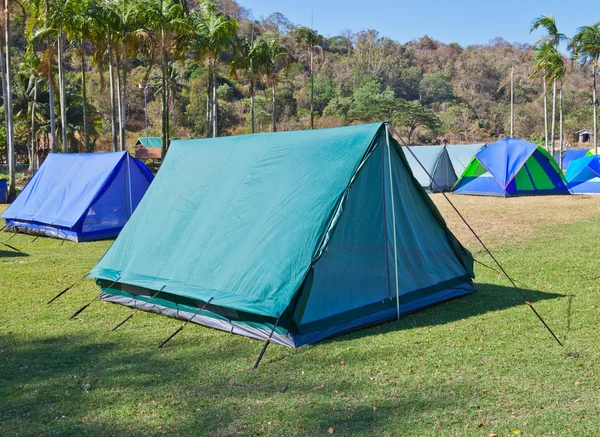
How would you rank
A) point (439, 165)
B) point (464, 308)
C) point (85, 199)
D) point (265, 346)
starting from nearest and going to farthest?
point (265, 346), point (464, 308), point (85, 199), point (439, 165)

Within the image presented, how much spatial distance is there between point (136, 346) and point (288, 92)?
62642 mm

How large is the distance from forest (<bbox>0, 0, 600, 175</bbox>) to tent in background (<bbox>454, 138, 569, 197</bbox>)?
9.13 m

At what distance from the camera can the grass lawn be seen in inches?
157

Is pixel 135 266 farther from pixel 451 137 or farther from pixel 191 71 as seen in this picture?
pixel 191 71

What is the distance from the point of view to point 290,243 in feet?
19.3

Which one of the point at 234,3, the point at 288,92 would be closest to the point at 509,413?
the point at 288,92

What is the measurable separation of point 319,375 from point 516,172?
17885 millimetres

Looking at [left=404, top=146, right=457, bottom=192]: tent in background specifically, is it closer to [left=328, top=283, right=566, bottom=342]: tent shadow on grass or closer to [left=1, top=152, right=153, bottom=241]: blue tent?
[left=1, top=152, right=153, bottom=241]: blue tent

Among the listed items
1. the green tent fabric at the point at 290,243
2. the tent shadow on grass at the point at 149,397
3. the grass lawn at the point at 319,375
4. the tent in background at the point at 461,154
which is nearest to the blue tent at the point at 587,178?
the tent in background at the point at 461,154

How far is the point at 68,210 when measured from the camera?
13.0 meters

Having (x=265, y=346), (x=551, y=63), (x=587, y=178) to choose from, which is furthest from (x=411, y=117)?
(x=265, y=346)

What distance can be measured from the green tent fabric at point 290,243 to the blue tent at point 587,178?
17.1 m

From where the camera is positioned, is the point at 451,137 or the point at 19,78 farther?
the point at 451,137

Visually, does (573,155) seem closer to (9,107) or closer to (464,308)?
(9,107)
